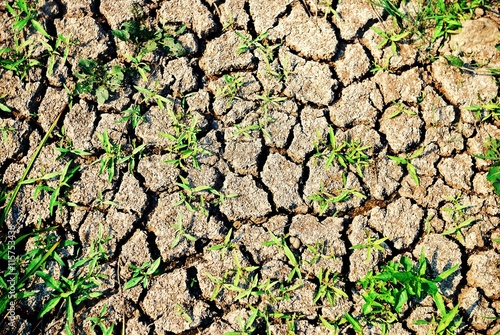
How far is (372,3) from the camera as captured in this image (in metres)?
2.56

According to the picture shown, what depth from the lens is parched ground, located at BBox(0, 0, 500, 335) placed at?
2.33 m

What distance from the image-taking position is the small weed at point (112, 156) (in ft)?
7.95

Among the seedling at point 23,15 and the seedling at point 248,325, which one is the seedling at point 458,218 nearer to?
the seedling at point 248,325

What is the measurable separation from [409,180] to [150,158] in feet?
4.06

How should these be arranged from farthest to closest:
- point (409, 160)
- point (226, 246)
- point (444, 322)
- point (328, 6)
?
point (328, 6), point (409, 160), point (226, 246), point (444, 322)

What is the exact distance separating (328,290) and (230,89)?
1056mm

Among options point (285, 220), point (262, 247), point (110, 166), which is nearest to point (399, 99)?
point (285, 220)

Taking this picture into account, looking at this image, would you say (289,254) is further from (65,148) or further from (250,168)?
(65,148)

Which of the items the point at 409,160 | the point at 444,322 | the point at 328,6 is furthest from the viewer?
the point at 328,6

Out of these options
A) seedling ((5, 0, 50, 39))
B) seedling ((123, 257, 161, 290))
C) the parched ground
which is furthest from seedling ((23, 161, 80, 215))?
seedling ((5, 0, 50, 39))

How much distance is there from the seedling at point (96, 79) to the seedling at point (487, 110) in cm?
171

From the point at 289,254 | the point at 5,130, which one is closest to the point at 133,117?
the point at 5,130

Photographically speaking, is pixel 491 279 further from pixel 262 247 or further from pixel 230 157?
pixel 230 157

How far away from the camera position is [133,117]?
97.6 inches
